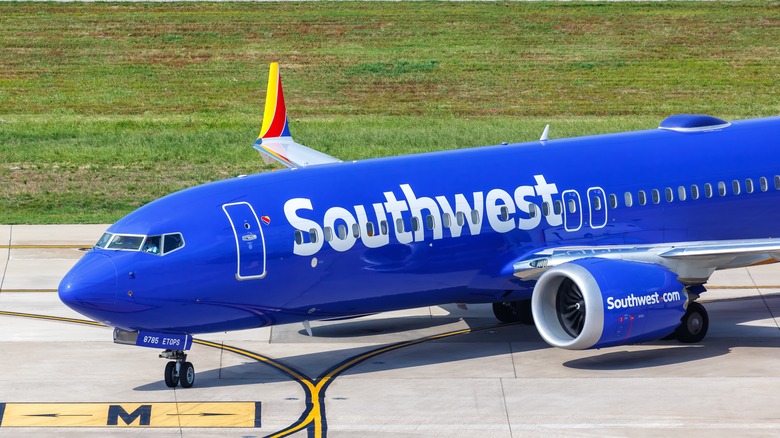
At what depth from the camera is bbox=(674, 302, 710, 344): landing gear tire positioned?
27281 millimetres

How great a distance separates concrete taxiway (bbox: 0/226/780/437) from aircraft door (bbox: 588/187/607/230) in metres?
2.53

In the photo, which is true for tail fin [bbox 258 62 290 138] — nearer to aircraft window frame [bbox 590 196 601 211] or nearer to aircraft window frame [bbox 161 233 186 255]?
aircraft window frame [bbox 590 196 601 211]

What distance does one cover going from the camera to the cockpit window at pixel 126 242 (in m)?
23.7

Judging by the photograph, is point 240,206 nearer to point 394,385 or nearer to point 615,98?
point 394,385

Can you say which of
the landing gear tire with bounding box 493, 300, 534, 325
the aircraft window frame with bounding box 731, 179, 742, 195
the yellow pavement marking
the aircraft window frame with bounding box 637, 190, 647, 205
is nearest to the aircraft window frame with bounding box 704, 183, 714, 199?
the aircraft window frame with bounding box 731, 179, 742, 195

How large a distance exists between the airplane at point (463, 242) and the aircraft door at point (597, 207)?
0.09 ft

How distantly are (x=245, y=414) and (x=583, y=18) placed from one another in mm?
48910

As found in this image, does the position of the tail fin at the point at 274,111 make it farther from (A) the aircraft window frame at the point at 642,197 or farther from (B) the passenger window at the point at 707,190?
(B) the passenger window at the point at 707,190

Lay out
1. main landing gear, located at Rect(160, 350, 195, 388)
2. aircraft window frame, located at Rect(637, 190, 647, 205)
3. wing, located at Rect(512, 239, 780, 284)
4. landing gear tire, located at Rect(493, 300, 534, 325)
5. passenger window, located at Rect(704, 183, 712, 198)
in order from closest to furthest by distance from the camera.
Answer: main landing gear, located at Rect(160, 350, 195, 388)
wing, located at Rect(512, 239, 780, 284)
aircraft window frame, located at Rect(637, 190, 647, 205)
passenger window, located at Rect(704, 183, 712, 198)
landing gear tire, located at Rect(493, 300, 534, 325)

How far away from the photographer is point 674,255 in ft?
86.3

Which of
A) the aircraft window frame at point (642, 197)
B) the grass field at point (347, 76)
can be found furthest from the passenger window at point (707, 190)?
the grass field at point (347, 76)

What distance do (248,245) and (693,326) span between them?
9.16m

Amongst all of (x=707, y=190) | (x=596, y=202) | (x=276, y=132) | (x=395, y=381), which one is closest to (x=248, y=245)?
(x=395, y=381)

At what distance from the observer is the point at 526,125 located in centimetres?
5500
